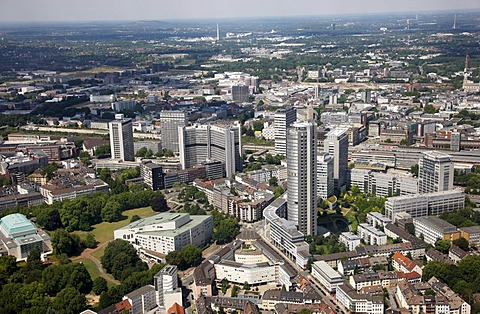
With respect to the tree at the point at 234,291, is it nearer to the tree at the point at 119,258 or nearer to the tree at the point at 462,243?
the tree at the point at 119,258

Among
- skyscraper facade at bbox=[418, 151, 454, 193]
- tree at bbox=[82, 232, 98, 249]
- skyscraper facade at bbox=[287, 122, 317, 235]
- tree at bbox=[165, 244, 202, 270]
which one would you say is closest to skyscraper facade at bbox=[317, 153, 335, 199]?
skyscraper facade at bbox=[418, 151, 454, 193]

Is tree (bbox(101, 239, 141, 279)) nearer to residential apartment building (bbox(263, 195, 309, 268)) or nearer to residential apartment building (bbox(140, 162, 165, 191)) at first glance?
residential apartment building (bbox(263, 195, 309, 268))

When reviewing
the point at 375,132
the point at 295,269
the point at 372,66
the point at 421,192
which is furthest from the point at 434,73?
the point at 295,269

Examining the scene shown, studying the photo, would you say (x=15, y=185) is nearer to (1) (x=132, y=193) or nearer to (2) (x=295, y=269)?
(1) (x=132, y=193)

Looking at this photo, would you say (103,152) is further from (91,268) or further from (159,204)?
(91,268)

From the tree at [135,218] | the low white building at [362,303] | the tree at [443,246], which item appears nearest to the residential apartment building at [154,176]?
the tree at [135,218]

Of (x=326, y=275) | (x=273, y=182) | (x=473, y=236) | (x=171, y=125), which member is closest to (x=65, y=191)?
(x=171, y=125)
